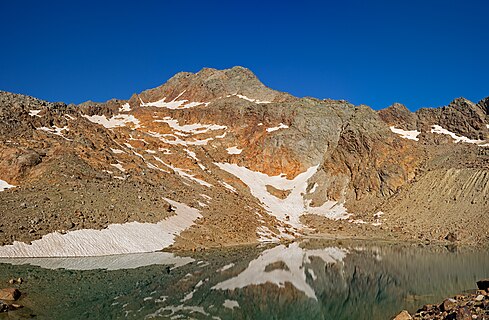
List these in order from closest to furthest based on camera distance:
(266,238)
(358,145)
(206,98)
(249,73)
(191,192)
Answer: (266,238) → (191,192) → (358,145) → (206,98) → (249,73)

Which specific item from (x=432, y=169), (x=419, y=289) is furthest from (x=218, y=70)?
(x=419, y=289)

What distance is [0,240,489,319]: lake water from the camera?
19.9 metres

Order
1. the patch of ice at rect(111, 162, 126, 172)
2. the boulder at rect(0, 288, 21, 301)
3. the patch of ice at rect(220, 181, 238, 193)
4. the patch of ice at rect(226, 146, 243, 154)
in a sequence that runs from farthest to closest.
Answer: the patch of ice at rect(226, 146, 243, 154)
the patch of ice at rect(220, 181, 238, 193)
the patch of ice at rect(111, 162, 126, 172)
the boulder at rect(0, 288, 21, 301)

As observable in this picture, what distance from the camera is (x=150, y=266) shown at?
33844mm

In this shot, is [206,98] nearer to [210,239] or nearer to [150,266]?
[210,239]

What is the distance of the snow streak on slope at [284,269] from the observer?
27281 mm

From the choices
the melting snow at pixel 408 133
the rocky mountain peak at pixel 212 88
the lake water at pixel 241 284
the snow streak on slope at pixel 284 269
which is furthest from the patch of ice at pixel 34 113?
the melting snow at pixel 408 133

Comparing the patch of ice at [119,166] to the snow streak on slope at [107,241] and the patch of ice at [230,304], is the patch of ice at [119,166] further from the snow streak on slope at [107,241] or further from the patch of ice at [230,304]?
the patch of ice at [230,304]

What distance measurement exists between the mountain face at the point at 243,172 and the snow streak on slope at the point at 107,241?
0.20 meters

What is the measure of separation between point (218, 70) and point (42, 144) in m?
97.3

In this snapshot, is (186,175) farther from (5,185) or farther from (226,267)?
(226,267)

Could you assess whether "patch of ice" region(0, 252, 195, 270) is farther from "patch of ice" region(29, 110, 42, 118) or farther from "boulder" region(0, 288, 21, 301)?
"patch of ice" region(29, 110, 42, 118)

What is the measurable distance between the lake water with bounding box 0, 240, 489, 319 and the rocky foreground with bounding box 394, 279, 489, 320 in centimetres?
292

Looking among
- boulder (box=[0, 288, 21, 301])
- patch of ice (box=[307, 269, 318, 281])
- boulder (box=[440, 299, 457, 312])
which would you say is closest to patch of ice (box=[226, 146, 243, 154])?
patch of ice (box=[307, 269, 318, 281])
